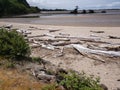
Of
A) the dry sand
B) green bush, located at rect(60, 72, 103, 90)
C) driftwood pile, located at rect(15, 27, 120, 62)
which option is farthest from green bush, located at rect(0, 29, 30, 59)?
driftwood pile, located at rect(15, 27, 120, 62)

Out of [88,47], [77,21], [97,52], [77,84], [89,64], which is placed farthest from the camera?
[77,21]

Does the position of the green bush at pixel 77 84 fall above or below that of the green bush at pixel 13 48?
below

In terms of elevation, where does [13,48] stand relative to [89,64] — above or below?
above

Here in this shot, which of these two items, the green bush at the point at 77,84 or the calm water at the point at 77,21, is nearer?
the green bush at the point at 77,84

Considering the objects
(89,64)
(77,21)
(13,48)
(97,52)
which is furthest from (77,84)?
(77,21)

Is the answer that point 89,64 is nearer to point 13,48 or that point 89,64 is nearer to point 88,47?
point 88,47

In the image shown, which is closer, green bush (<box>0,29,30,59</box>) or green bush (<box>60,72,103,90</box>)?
green bush (<box>60,72,103,90</box>)

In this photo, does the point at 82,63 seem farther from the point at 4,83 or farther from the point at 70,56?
the point at 4,83

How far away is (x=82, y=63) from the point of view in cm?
922

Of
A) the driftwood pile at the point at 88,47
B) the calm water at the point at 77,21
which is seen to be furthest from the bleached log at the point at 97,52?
the calm water at the point at 77,21

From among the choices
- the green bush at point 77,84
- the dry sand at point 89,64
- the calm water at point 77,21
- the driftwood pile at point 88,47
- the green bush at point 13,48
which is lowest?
the calm water at point 77,21

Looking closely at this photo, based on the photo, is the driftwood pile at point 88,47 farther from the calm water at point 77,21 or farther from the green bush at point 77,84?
the calm water at point 77,21

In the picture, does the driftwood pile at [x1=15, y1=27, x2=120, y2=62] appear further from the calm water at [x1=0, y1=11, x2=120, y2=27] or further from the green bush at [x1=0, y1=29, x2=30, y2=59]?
the calm water at [x1=0, y1=11, x2=120, y2=27]

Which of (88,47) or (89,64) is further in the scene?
(88,47)
